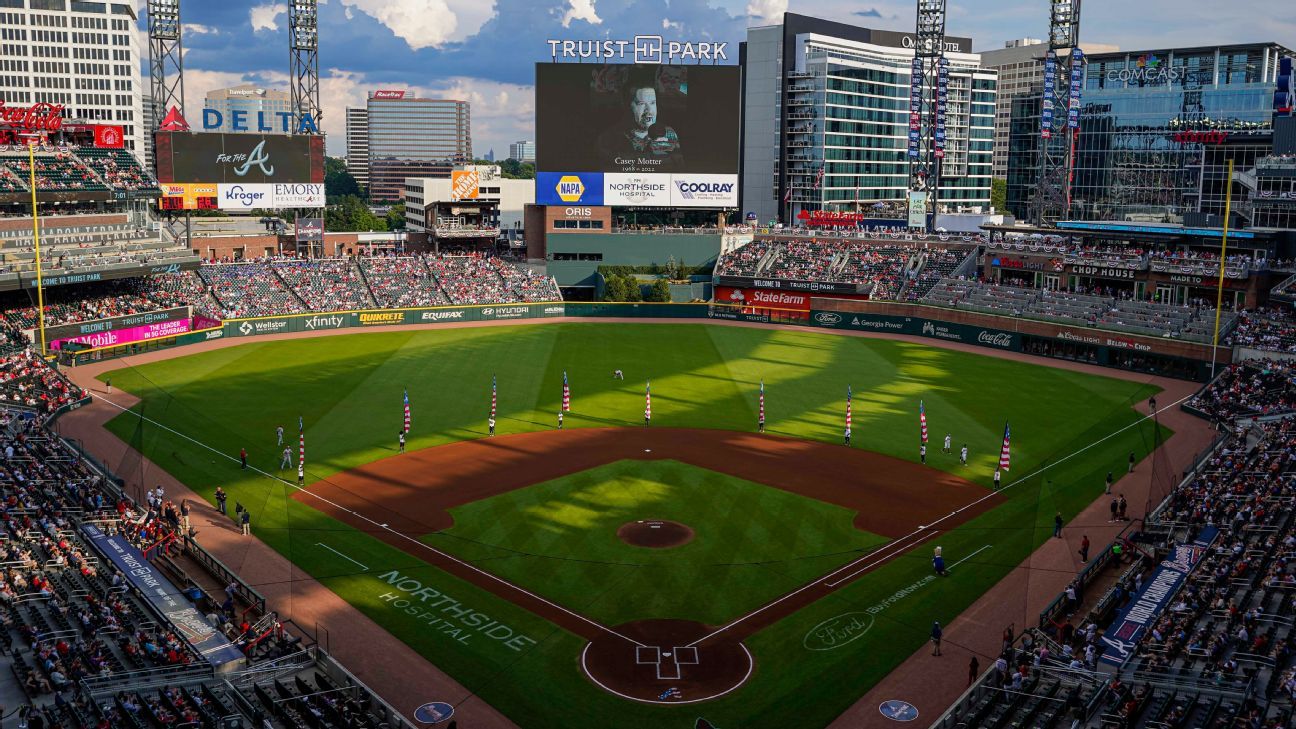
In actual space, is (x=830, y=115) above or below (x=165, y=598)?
above

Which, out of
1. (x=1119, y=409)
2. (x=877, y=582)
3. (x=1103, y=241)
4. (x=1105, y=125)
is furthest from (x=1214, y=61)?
(x=877, y=582)

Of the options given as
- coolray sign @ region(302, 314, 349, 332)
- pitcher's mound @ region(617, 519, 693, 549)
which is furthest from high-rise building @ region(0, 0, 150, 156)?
pitcher's mound @ region(617, 519, 693, 549)

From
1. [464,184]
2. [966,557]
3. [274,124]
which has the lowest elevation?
[966,557]

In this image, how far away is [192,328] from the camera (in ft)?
247

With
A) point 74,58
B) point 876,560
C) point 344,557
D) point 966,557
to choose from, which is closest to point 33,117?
point 344,557

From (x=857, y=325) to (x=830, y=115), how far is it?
67.7 m

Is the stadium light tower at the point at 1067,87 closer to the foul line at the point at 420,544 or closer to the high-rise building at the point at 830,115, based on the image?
the high-rise building at the point at 830,115

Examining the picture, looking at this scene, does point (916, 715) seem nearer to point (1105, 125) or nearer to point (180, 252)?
point (180, 252)

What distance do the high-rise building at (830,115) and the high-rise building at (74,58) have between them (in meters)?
94.4

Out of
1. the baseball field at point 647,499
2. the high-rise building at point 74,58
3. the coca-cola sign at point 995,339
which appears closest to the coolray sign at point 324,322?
the baseball field at point 647,499

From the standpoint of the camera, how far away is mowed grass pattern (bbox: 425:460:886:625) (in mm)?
31406

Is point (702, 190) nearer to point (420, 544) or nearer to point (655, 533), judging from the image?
point (655, 533)

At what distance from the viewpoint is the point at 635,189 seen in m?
97.4

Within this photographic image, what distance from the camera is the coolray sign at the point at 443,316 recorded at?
87000 millimetres
